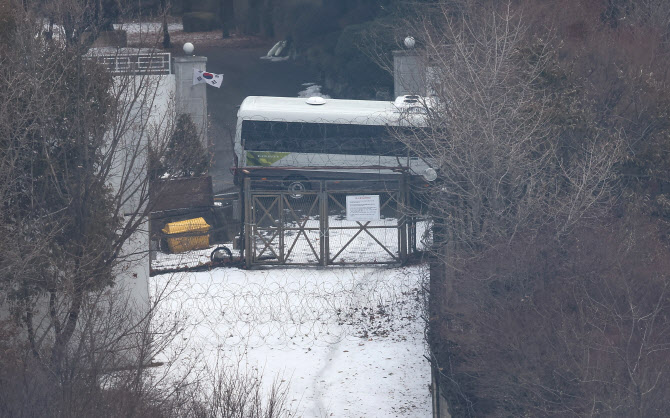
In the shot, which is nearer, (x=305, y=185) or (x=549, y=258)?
(x=549, y=258)

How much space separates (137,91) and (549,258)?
6.14 m

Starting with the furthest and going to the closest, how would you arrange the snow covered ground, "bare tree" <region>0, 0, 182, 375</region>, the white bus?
the white bus
the snow covered ground
"bare tree" <region>0, 0, 182, 375</region>

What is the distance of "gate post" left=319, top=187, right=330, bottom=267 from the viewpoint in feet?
49.4

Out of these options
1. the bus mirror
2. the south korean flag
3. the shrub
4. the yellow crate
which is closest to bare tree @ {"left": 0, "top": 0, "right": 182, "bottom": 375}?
the bus mirror

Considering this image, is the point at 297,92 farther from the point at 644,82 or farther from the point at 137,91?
the point at 137,91

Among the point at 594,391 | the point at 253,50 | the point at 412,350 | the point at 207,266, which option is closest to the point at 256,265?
the point at 207,266

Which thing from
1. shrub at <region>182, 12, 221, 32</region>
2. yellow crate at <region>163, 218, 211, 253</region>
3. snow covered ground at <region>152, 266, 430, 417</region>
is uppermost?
shrub at <region>182, 12, 221, 32</region>

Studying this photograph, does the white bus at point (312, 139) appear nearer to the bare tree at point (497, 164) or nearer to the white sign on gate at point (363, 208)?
the white sign on gate at point (363, 208)

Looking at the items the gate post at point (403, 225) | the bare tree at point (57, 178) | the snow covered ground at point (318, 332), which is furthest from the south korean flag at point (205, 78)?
the bare tree at point (57, 178)

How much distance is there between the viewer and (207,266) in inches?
601

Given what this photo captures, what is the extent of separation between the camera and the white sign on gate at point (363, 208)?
49.5ft

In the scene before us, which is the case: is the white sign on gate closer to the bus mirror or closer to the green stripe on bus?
the bus mirror

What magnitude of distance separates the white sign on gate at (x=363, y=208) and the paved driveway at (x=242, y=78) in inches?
595

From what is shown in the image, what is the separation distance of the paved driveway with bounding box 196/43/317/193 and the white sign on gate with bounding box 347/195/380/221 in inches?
595
